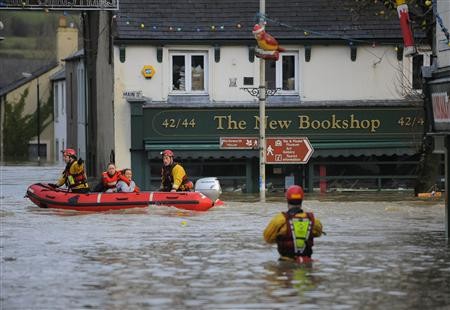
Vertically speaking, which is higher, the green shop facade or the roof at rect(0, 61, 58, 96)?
the roof at rect(0, 61, 58, 96)

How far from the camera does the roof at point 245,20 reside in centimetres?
3781

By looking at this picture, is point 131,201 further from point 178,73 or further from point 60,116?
point 60,116

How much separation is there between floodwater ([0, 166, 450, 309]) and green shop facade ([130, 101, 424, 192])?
303 inches

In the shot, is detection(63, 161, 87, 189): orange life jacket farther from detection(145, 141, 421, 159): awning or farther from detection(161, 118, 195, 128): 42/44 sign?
detection(161, 118, 195, 128): 42/44 sign

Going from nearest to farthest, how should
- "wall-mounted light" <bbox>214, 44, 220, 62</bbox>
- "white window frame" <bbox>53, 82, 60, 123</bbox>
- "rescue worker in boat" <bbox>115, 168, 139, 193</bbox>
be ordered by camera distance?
"rescue worker in boat" <bbox>115, 168, 139, 193</bbox> < "wall-mounted light" <bbox>214, 44, 220, 62</bbox> < "white window frame" <bbox>53, 82, 60, 123</bbox>

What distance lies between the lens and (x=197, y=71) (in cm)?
3834

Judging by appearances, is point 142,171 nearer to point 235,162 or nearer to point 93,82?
point 235,162

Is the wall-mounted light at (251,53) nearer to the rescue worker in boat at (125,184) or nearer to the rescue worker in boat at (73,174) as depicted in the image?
the rescue worker in boat at (125,184)

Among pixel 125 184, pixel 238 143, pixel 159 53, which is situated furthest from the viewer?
pixel 159 53

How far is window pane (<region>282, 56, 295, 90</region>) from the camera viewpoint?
38688 mm

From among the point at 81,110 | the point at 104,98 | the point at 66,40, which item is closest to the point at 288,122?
the point at 104,98

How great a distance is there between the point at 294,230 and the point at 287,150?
19.4 metres

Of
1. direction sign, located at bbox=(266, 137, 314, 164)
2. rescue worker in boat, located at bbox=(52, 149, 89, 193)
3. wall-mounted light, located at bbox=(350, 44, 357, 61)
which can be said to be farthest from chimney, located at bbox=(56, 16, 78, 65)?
rescue worker in boat, located at bbox=(52, 149, 89, 193)

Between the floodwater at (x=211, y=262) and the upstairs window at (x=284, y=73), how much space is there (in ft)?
29.1
